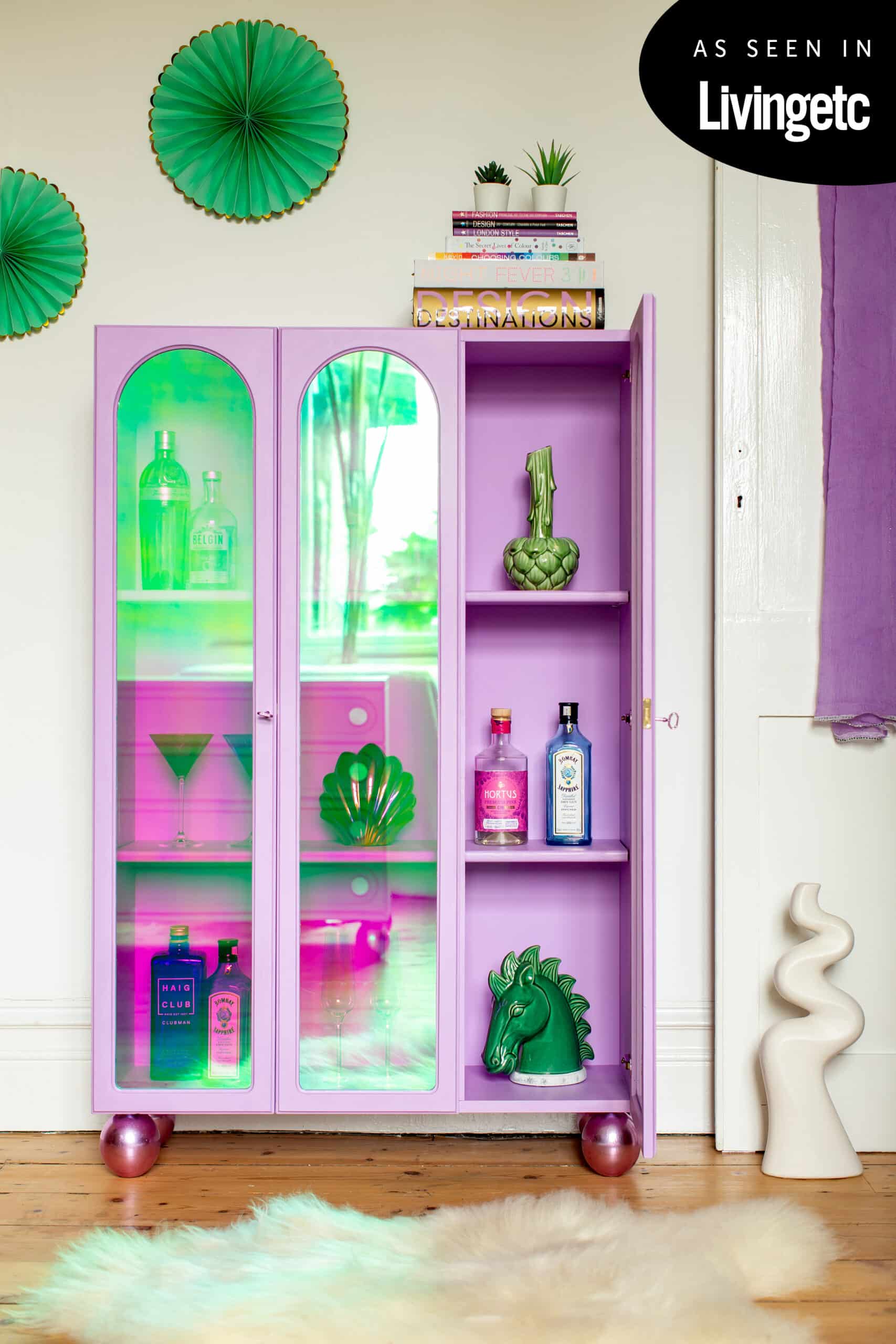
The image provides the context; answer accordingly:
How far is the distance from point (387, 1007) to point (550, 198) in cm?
160

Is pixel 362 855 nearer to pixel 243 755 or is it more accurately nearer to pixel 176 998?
pixel 243 755

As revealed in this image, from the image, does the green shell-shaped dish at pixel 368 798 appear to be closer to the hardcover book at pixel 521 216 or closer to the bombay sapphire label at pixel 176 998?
the bombay sapphire label at pixel 176 998

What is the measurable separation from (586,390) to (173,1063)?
1572 millimetres

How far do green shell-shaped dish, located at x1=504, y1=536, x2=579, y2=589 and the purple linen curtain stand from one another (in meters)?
0.55

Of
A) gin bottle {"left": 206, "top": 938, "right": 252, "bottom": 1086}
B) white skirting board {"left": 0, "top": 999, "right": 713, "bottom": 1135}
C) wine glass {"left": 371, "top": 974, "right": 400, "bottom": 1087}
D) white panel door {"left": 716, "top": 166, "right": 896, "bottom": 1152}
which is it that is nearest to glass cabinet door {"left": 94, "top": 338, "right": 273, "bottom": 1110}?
gin bottle {"left": 206, "top": 938, "right": 252, "bottom": 1086}

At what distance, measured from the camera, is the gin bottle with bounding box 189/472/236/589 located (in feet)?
6.79

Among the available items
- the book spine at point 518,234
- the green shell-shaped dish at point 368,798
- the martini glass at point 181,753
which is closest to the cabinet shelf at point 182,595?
the martini glass at point 181,753

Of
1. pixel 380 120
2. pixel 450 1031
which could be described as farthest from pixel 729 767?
pixel 380 120

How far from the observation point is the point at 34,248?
2357mm

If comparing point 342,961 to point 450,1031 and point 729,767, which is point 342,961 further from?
point 729,767

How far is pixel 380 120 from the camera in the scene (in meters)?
2.36

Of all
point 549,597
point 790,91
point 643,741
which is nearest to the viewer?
point 643,741

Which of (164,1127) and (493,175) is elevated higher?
(493,175)

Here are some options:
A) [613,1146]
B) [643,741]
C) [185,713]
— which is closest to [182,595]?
A: [185,713]
